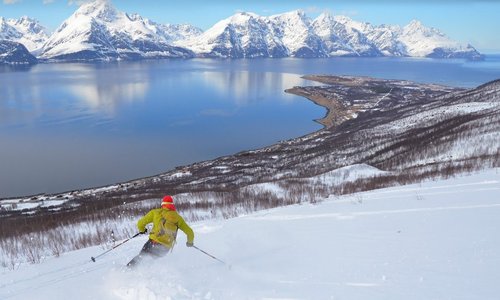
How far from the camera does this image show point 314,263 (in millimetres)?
6984

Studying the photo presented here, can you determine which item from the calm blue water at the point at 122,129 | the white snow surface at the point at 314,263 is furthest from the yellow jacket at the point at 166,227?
the calm blue water at the point at 122,129

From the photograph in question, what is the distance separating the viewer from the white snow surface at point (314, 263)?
5910 millimetres

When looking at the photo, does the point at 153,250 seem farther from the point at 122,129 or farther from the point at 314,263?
the point at 122,129

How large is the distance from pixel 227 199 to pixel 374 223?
11534 mm

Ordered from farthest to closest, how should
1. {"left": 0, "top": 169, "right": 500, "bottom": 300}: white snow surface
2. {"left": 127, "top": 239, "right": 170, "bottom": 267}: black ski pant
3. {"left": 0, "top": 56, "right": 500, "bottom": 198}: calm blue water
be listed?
{"left": 0, "top": 56, "right": 500, "bottom": 198}: calm blue water
{"left": 127, "top": 239, "right": 170, "bottom": 267}: black ski pant
{"left": 0, "top": 169, "right": 500, "bottom": 300}: white snow surface

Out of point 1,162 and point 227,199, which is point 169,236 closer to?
point 227,199

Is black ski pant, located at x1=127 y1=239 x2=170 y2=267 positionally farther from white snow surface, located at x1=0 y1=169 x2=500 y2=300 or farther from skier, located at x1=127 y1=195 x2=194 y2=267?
white snow surface, located at x1=0 y1=169 x2=500 y2=300

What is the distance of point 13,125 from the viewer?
69500 mm

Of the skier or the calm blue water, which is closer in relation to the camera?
the skier

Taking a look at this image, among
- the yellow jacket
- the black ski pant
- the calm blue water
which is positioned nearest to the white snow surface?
the black ski pant

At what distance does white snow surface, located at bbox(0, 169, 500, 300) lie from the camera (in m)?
5.91

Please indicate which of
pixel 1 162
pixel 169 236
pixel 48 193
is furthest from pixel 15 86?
pixel 169 236

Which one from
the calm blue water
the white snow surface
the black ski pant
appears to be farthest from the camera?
the calm blue water

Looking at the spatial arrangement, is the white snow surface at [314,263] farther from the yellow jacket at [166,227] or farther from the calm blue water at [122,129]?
the calm blue water at [122,129]
